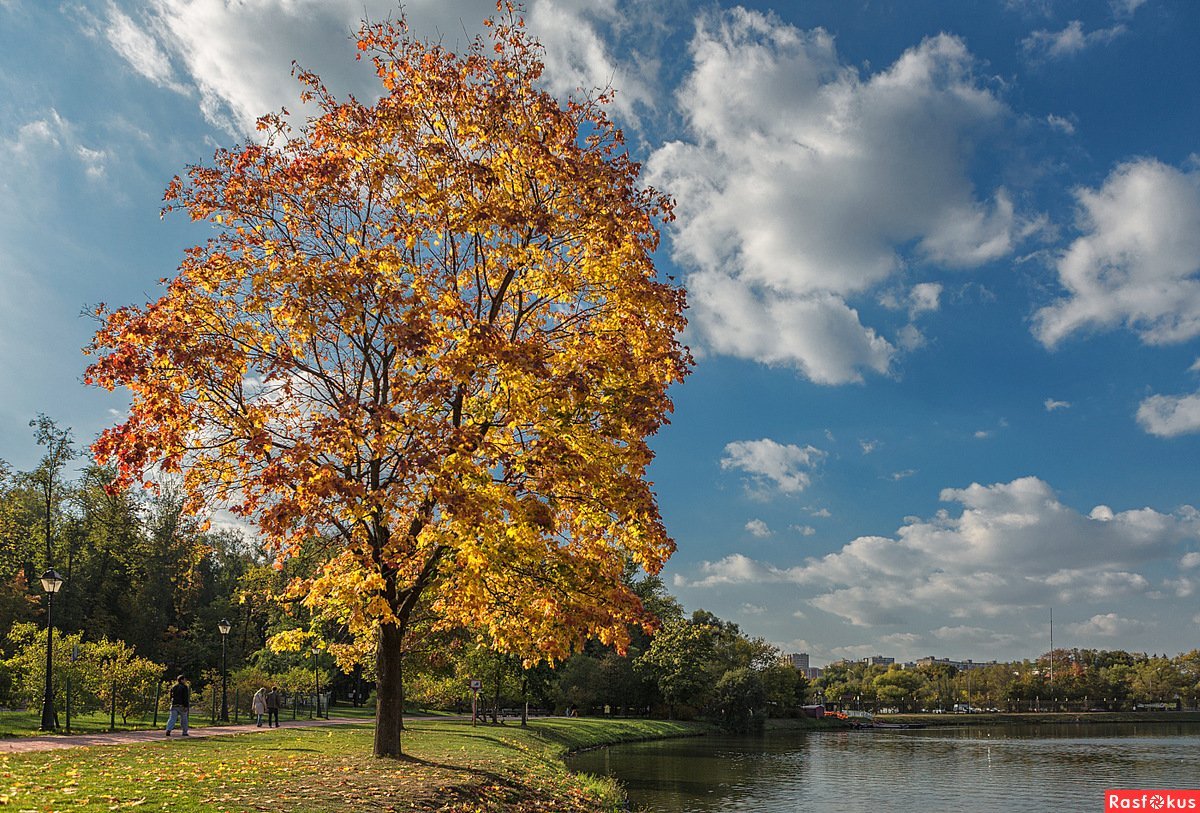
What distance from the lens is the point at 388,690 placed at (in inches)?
877

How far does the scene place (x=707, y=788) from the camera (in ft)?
121

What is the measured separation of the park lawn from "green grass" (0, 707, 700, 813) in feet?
0.08

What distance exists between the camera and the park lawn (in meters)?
14.8

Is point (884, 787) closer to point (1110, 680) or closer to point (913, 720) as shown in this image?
point (913, 720)

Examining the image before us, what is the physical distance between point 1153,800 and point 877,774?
14.9m

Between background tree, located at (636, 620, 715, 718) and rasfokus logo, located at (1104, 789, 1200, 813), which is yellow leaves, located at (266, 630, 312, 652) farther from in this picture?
background tree, located at (636, 620, 715, 718)

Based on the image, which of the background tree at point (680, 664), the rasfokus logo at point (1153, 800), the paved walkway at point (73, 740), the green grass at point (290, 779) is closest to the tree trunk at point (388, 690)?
the green grass at point (290, 779)

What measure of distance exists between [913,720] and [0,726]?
12024cm

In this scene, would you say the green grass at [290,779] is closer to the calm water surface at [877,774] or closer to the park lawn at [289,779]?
the park lawn at [289,779]

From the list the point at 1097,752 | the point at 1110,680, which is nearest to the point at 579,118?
the point at 1097,752

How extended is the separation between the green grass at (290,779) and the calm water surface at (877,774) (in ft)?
23.5

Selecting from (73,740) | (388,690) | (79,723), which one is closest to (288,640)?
(388,690)

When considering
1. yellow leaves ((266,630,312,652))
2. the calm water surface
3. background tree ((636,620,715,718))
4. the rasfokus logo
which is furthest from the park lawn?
background tree ((636,620,715,718))

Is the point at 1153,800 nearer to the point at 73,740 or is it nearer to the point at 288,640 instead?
the point at 288,640
